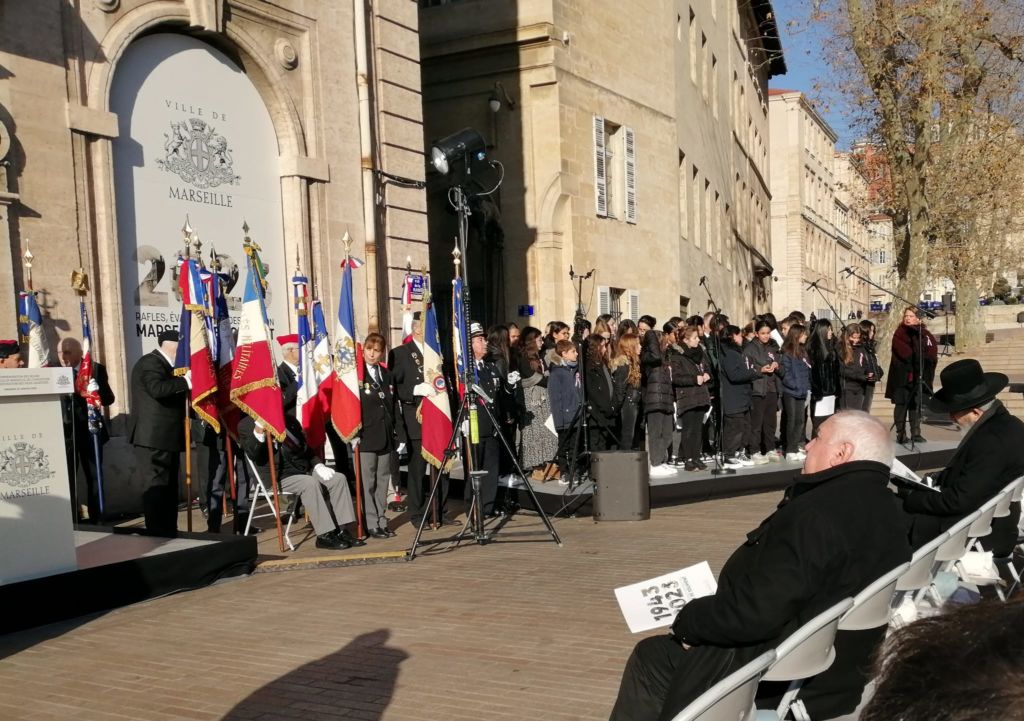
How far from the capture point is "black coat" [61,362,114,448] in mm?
10578

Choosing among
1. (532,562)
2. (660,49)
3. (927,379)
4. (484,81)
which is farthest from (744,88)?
(532,562)

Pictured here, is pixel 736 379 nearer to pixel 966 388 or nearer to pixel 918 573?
pixel 966 388

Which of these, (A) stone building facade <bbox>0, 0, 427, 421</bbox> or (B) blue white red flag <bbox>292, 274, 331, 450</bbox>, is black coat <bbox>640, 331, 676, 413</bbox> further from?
(B) blue white red flag <bbox>292, 274, 331, 450</bbox>

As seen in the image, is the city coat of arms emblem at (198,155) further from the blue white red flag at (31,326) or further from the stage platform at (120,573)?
the stage platform at (120,573)

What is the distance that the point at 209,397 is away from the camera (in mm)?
9453

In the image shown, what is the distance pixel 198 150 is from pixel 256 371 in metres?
5.16

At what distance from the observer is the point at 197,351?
30.8 ft

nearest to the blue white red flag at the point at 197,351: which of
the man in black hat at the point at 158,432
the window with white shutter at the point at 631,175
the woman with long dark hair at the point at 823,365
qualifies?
the man in black hat at the point at 158,432

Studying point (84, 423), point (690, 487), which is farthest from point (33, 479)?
point (690, 487)

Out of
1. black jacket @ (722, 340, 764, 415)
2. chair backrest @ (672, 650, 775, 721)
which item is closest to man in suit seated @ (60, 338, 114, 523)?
black jacket @ (722, 340, 764, 415)

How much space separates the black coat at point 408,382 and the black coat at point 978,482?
19.8 feet

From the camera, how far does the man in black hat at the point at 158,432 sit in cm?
913

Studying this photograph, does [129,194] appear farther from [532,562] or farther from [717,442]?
[717,442]

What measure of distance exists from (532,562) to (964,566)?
169 inches
